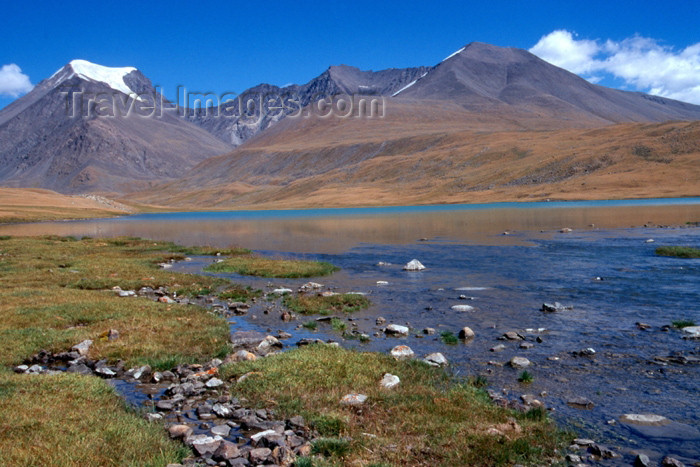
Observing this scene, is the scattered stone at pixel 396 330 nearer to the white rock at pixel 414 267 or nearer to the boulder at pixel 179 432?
the boulder at pixel 179 432

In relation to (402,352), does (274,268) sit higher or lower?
lower

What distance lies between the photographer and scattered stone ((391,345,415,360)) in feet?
48.5

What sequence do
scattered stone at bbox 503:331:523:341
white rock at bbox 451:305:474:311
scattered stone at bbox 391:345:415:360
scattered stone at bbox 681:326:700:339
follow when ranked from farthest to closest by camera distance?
1. white rock at bbox 451:305:474:311
2. scattered stone at bbox 503:331:523:341
3. scattered stone at bbox 681:326:700:339
4. scattered stone at bbox 391:345:415:360

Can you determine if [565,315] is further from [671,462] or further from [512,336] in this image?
[671,462]

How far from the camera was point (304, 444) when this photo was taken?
9336 mm

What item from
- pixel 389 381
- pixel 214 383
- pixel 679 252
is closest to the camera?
pixel 389 381

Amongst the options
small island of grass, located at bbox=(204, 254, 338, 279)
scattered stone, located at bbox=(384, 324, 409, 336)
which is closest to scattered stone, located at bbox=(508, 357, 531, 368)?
scattered stone, located at bbox=(384, 324, 409, 336)

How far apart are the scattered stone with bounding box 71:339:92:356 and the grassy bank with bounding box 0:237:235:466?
19cm

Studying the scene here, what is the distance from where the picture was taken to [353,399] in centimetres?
1125

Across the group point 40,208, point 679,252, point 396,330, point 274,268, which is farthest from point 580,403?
point 40,208

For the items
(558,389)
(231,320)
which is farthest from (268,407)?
(231,320)

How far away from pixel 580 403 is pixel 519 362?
2691 mm

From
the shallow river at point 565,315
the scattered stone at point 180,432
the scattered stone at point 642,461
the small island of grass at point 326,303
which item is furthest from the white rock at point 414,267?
the scattered stone at point 180,432

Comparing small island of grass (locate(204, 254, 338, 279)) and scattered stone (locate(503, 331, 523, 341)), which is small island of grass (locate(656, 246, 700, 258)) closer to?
small island of grass (locate(204, 254, 338, 279))
